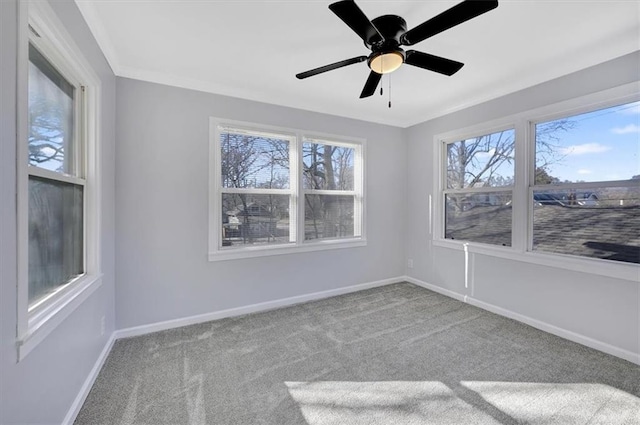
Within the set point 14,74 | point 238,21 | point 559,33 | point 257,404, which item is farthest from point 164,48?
point 559,33

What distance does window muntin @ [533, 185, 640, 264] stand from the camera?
2.35 metres

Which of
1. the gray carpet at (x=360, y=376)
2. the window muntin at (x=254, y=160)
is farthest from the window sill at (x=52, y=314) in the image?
the window muntin at (x=254, y=160)

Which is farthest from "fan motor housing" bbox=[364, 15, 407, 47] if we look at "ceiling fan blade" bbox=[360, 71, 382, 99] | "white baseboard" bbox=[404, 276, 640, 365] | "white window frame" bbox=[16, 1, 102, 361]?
"white baseboard" bbox=[404, 276, 640, 365]

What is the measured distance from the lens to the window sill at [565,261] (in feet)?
7.56

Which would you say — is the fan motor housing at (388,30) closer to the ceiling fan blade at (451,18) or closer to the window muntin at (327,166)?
the ceiling fan blade at (451,18)

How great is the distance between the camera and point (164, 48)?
2.35m

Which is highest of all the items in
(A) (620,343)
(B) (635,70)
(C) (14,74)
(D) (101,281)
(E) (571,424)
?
(B) (635,70)

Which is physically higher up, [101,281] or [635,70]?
[635,70]

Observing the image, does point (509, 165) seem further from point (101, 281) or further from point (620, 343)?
point (101, 281)

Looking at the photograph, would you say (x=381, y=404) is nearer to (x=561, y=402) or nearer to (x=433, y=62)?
(x=561, y=402)

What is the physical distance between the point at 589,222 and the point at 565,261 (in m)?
0.42

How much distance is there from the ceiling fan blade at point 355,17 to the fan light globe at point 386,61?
0.38 ft

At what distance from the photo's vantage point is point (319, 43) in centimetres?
227

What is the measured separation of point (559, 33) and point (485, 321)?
8.90 ft
